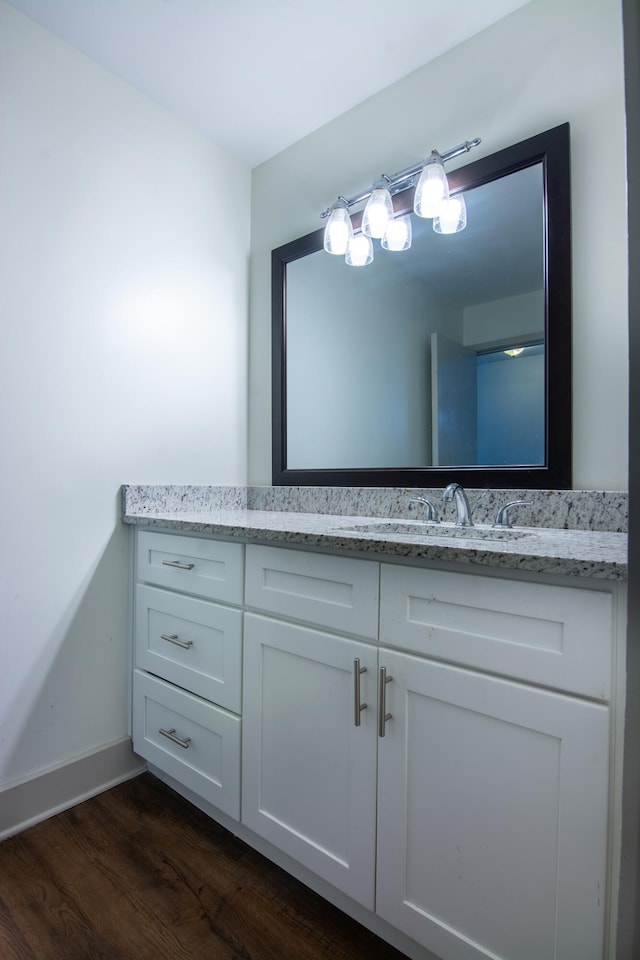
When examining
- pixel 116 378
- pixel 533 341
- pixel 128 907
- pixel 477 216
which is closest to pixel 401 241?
pixel 477 216

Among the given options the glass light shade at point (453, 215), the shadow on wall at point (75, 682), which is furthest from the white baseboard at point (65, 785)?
the glass light shade at point (453, 215)

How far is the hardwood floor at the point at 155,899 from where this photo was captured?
1.04m

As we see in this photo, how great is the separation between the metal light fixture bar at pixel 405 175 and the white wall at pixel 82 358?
565 mm

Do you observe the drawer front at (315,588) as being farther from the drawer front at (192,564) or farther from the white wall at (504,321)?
the white wall at (504,321)

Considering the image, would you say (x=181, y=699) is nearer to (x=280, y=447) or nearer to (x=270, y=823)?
(x=270, y=823)

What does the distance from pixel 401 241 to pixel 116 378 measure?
1.04 m

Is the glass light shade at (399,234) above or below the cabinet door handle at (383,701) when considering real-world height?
above

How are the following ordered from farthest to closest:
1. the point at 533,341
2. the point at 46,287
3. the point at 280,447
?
the point at 280,447 → the point at 46,287 → the point at 533,341

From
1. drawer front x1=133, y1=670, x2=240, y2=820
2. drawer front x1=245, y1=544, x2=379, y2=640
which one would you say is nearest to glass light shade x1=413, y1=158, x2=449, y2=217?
drawer front x1=245, y1=544, x2=379, y2=640

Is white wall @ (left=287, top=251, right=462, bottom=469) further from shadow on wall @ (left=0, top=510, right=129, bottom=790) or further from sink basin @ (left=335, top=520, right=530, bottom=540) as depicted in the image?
shadow on wall @ (left=0, top=510, right=129, bottom=790)

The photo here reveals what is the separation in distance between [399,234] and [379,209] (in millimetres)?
100

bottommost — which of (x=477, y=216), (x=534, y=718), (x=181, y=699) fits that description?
(x=181, y=699)

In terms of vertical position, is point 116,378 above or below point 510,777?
above

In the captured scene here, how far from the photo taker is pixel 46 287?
1469 millimetres
